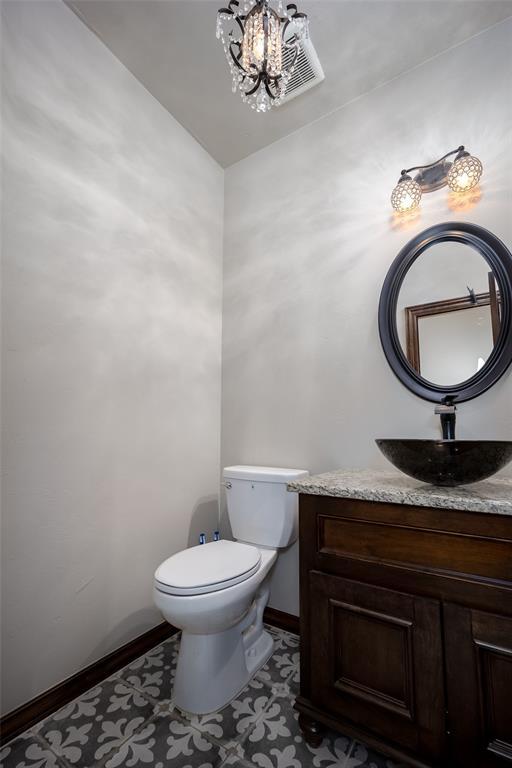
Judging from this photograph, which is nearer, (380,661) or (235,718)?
(380,661)

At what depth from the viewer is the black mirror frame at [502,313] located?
4.58 feet

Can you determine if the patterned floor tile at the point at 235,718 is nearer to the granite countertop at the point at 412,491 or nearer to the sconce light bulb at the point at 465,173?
the granite countertop at the point at 412,491

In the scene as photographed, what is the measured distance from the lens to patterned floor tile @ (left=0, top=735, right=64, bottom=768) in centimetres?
109

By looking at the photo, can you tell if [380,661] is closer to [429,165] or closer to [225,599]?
[225,599]

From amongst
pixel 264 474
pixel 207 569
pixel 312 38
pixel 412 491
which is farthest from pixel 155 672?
pixel 312 38

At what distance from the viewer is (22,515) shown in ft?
4.17

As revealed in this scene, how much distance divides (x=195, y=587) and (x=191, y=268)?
165 cm

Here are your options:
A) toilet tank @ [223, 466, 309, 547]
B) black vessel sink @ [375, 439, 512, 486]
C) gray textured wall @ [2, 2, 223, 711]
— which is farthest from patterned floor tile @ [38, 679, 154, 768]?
black vessel sink @ [375, 439, 512, 486]

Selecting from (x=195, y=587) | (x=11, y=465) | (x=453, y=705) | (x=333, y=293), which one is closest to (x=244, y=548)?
(x=195, y=587)

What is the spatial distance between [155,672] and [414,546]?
1.26 meters

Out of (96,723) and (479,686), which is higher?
(479,686)

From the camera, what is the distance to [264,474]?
5.62 ft

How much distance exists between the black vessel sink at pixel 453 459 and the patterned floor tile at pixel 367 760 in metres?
0.89

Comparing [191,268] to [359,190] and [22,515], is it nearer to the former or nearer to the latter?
[359,190]
